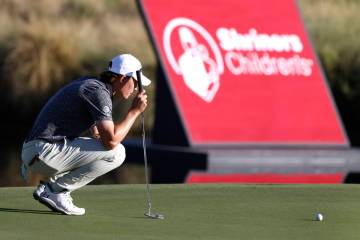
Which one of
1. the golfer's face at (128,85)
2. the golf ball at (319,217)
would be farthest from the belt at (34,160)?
the golf ball at (319,217)

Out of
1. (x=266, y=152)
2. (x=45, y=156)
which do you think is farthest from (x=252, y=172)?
(x=45, y=156)

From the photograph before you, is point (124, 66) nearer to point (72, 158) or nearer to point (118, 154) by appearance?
point (118, 154)

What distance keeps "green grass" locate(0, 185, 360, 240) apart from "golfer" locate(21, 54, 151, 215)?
0.26 metres

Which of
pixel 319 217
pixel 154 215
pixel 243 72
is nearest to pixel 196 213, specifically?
pixel 154 215

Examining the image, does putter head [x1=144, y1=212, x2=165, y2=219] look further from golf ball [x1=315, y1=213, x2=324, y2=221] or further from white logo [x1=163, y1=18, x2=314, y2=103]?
white logo [x1=163, y1=18, x2=314, y2=103]

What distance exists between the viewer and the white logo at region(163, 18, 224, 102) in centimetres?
1778

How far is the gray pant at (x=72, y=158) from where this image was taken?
Answer: 8.83 m

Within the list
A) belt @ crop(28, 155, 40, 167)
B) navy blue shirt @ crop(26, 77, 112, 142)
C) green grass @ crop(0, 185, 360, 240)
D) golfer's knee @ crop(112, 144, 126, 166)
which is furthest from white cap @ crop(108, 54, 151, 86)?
green grass @ crop(0, 185, 360, 240)

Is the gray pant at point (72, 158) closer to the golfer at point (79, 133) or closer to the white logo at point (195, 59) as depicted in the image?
the golfer at point (79, 133)

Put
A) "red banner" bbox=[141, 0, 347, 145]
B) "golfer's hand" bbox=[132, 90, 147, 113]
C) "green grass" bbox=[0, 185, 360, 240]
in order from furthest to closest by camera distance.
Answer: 1. "red banner" bbox=[141, 0, 347, 145]
2. "golfer's hand" bbox=[132, 90, 147, 113]
3. "green grass" bbox=[0, 185, 360, 240]

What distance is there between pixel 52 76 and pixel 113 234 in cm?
1863

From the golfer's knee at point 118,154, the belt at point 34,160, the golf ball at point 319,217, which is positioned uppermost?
the belt at point 34,160

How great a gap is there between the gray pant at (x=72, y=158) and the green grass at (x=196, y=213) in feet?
0.91

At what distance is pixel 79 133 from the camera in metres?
8.83
